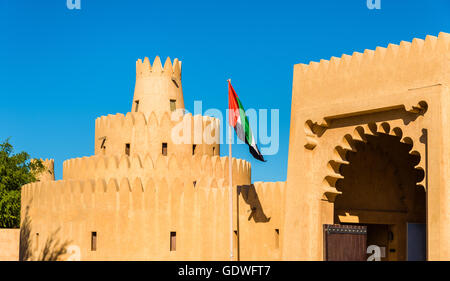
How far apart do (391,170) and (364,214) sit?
1899mm

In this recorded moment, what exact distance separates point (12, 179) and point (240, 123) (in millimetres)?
22899

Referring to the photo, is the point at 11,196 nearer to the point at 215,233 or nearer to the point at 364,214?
the point at 215,233

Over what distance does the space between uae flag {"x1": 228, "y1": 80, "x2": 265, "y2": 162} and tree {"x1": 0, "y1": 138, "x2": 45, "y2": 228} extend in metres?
21.3

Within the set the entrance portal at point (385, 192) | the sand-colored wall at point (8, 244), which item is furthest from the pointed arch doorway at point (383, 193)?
the sand-colored wall at point (8, 244)

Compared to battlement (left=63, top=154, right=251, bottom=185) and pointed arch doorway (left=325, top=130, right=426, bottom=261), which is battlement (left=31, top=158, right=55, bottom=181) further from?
pointed arch doorway (left=325, top=130, right=426, bottom=261)

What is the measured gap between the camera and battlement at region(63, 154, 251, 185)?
26953 mm

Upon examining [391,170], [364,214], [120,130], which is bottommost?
[364,214]

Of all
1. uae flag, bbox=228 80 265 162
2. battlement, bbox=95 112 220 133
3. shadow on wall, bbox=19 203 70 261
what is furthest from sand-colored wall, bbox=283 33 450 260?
shadow on wall, bbox=19 203 70 261

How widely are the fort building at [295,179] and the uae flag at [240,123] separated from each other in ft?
4.84

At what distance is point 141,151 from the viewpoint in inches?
1111

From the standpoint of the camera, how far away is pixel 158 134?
28.3 meters

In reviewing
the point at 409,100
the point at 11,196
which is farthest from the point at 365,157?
the point at 11,196

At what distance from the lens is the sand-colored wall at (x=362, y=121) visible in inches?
595

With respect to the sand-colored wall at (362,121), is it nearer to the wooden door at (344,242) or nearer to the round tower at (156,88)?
the wooden door at (344,242)
